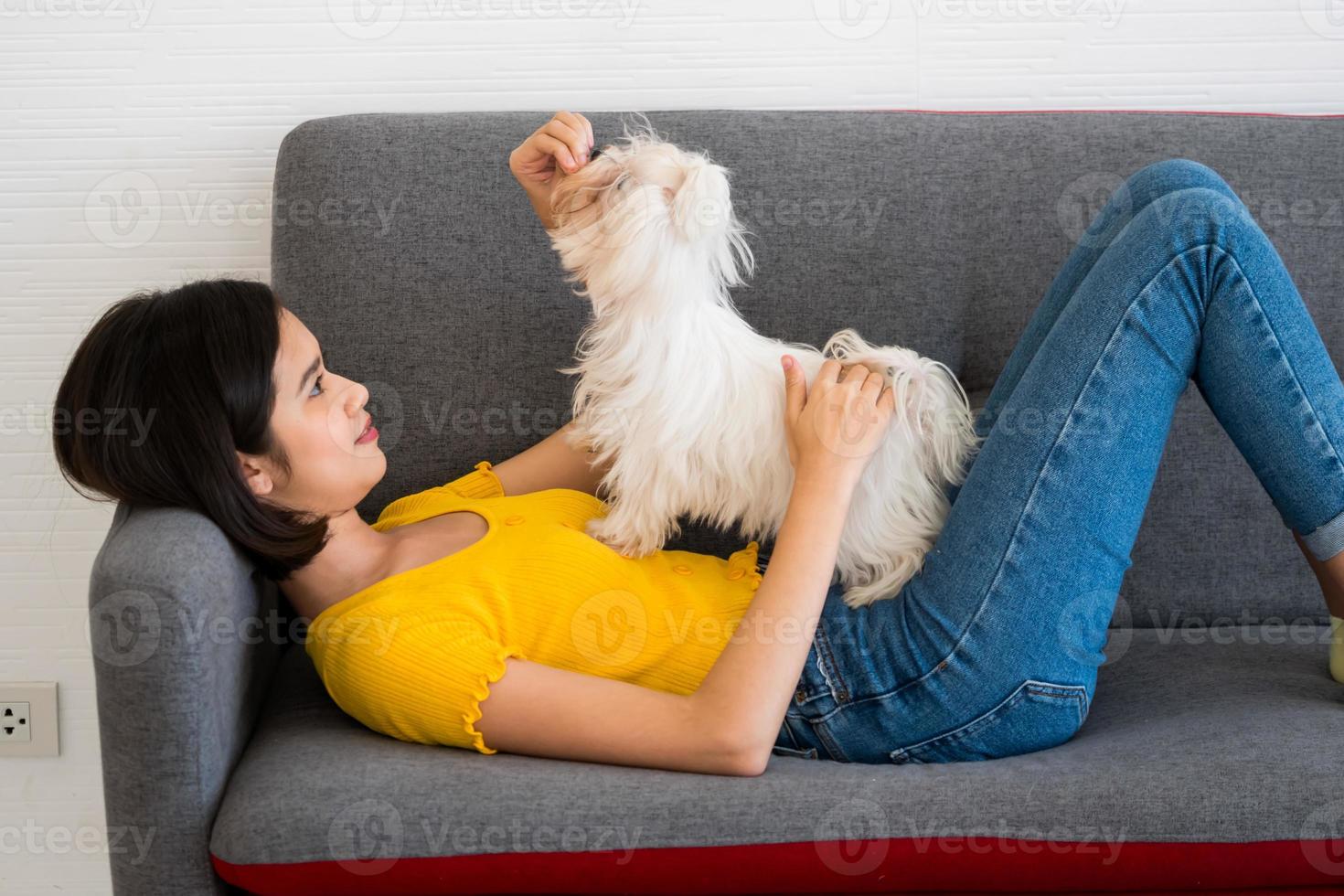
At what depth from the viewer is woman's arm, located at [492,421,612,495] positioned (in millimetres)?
1609

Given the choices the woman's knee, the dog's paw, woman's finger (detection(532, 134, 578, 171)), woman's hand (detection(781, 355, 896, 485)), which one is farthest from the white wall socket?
the woman's knee

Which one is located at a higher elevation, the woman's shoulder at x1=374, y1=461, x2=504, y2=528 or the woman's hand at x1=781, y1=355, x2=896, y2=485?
the woman's hand at x1=781, y1=355, x2=896, y2=485

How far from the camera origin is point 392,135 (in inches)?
69.3

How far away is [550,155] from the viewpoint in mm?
1482

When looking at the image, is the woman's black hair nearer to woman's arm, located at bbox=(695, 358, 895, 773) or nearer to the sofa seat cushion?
the sofa seat cushion

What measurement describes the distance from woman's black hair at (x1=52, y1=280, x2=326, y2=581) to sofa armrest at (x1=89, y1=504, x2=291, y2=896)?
3 cm

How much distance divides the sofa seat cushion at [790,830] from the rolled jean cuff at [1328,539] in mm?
217

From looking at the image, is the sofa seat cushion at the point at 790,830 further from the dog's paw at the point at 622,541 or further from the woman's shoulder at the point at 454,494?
the woman's shoulder at the point at 454,494

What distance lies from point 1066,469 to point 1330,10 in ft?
4.31

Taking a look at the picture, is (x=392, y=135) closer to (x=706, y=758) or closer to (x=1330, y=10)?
(x=706, y=758)

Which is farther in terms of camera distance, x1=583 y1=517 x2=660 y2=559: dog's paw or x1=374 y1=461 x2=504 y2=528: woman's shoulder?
x1=374 y1=461 x2=504 y2=528: woman's shoulder

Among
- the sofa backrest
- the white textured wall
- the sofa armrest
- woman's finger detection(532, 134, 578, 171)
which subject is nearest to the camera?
the sofa armrest

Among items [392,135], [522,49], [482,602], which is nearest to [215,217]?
[392,135]

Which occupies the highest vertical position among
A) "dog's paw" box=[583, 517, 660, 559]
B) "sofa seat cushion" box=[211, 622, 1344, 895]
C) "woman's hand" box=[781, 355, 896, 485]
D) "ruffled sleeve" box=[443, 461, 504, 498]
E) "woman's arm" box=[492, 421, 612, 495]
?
"woman's hand" box=[781, 355, 896, 485]
